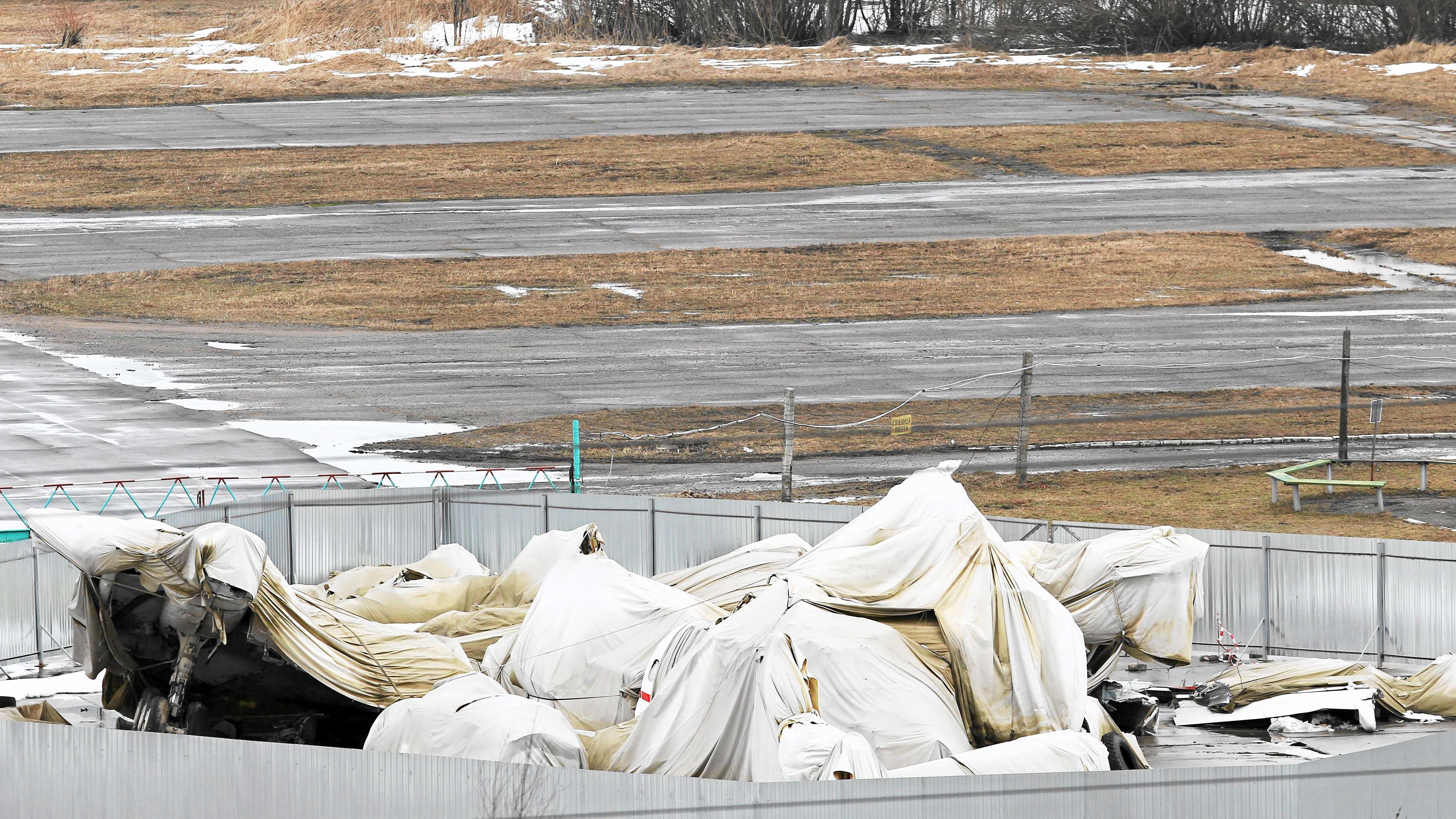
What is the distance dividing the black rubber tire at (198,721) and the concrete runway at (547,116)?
1683 inches

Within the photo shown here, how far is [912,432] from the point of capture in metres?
29.0

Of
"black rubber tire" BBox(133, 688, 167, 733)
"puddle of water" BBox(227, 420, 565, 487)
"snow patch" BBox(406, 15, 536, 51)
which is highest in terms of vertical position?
"snow patch" BBox(406, 15, 536, 51)

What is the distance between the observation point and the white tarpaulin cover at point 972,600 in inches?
540

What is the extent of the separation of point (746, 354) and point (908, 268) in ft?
30.1

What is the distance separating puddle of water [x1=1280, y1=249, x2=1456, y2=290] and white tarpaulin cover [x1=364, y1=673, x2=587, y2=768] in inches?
1341

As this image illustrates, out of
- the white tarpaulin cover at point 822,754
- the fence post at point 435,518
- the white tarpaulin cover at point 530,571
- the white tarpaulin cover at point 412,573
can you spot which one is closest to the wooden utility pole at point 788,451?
the fence post at point 435,518

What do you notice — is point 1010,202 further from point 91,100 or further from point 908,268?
point 91,100

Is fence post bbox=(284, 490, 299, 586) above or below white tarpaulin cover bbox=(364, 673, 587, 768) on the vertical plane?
below

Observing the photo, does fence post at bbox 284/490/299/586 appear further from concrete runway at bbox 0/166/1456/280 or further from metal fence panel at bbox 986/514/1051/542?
concrete runway at bbox 0/166/1456/280

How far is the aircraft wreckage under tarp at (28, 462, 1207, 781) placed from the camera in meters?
12.5

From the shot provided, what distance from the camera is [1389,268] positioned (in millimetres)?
43375

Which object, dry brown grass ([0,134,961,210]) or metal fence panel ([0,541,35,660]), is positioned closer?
metal fence panel ([0,541,35,660])

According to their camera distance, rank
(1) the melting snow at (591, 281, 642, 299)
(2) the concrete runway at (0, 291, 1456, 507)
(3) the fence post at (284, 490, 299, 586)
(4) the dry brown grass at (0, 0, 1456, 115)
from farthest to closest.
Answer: (4) the dry brown grass at (0, 0, 1456, 115), (1) the melting snow at (591, 281, 642, 299), (2) the concrete runway at (0, 291, 1456, 507), (3) the fence post at (284, 490, 299, 586)

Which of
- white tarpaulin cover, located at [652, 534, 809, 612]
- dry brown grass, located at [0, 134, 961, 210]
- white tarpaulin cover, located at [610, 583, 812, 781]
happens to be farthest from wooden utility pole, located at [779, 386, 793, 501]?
dry brown grass, located at [0, 134, 961, 210]
